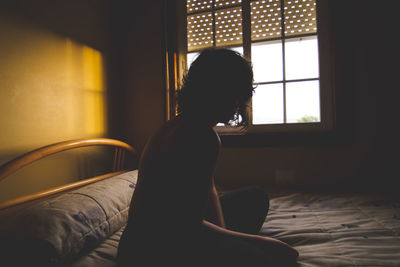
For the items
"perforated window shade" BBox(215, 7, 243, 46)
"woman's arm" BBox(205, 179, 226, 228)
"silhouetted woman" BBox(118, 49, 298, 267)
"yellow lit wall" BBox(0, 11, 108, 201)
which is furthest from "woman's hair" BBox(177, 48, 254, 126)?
"perforated window shade" BBox(215, 7, 243, 46)

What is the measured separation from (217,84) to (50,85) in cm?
112

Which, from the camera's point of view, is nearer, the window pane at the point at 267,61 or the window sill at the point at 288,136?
the window sill at the point at 288,136

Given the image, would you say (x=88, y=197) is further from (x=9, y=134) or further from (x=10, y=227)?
(x=9, y=134)

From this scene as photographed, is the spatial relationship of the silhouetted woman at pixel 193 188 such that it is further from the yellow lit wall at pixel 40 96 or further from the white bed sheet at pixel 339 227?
the yellow lit wall at pixel 40 96

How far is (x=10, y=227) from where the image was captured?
0.73 meters

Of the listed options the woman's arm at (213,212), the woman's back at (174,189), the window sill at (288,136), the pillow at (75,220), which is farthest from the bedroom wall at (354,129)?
the woman's back at (174,189)

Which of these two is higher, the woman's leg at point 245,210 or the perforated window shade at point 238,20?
the perforated window shade at point 238,20

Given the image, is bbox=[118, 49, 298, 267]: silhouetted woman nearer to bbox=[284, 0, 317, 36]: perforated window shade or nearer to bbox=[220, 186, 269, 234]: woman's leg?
bbox=[220, 186, 269, 234]: woman's leg

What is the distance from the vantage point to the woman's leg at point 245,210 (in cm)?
94

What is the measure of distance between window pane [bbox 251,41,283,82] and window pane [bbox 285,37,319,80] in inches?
2.7

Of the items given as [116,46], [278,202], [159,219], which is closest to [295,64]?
[278,202]

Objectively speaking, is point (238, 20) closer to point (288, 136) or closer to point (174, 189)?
point (288, 136)

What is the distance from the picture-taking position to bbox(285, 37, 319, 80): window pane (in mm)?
1862

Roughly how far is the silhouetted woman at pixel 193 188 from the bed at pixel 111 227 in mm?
194
